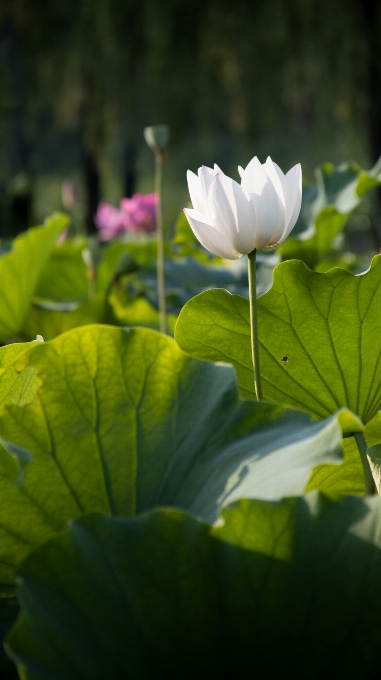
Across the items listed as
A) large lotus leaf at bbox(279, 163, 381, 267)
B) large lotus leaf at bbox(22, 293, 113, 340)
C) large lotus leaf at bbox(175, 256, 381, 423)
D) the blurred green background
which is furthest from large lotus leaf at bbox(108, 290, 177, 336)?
the blurred green background

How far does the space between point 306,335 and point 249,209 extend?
16cm

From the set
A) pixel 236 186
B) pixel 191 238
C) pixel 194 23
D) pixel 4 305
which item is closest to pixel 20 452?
pixel 236 186

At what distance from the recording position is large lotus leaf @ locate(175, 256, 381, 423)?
713mm

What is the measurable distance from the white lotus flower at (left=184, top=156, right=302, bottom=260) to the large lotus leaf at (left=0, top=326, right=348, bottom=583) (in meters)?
0.11

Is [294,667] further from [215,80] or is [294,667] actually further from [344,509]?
[215,80]

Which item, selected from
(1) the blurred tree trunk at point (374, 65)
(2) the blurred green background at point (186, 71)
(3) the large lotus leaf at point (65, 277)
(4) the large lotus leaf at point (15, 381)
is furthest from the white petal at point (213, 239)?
(1) the blurred tree trunk at point (374, 65)

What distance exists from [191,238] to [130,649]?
1327 mm

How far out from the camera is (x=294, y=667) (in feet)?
1.53

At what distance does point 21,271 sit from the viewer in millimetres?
1387

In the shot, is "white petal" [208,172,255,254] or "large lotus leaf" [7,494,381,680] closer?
"large lotus leaf" [7,494,381,680]

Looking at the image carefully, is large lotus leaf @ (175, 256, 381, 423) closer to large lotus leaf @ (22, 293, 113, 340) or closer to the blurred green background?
large lotus leaf @ (22, 293, 113, 340)

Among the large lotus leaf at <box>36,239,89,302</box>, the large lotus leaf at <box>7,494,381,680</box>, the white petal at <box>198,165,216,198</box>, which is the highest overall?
the white petal at <box>198,165,216,198</box>

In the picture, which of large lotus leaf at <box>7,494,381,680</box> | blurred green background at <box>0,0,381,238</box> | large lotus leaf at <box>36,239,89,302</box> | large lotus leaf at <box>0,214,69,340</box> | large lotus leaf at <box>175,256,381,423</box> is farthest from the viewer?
blurred green background at <box>0,0,381,238</box>

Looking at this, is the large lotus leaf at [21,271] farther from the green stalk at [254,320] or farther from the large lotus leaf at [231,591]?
the large lotus leaf at [231,591]
